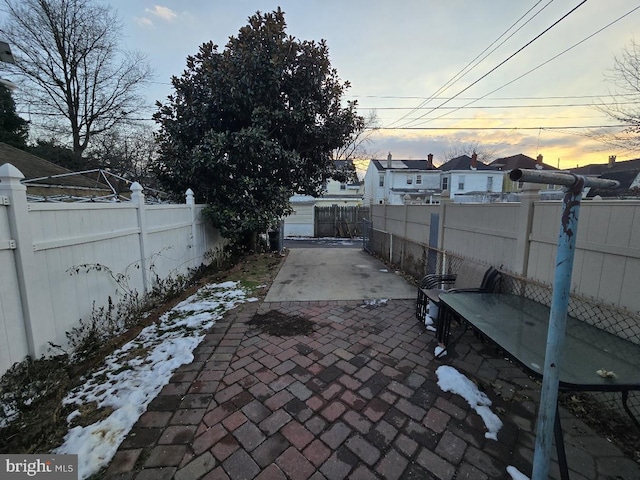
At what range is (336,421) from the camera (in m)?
2.00

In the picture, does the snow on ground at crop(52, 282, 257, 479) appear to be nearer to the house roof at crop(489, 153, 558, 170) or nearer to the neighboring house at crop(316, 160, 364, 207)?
the neighboring house at crop(316, 160, 364, 207)

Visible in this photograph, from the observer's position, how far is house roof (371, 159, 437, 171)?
86.0 feet

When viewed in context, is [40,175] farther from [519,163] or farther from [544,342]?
[519,163]

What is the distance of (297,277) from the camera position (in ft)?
20.6

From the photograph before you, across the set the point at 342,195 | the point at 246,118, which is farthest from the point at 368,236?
the point at 342,195

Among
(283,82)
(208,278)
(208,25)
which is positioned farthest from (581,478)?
(208,25)

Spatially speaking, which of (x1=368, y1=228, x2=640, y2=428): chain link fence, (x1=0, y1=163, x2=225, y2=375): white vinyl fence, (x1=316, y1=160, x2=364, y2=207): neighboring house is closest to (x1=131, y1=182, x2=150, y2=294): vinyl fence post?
(x1=0, y1=163, x2=225, y2=375): white vinyl fence

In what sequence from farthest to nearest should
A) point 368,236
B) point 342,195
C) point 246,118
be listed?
point 342,195 → point 368,236 → point 246,118

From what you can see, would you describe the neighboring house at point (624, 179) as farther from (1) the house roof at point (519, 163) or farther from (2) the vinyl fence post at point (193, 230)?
(2) the vinyl fence post at point (193, 230)

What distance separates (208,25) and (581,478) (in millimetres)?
9774

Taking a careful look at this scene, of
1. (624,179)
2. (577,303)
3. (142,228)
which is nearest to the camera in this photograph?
(577,303)

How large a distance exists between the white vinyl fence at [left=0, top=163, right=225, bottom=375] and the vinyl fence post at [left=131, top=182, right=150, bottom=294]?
0.01m

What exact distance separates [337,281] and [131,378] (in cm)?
408

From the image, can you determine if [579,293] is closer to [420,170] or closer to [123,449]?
[123,449]
